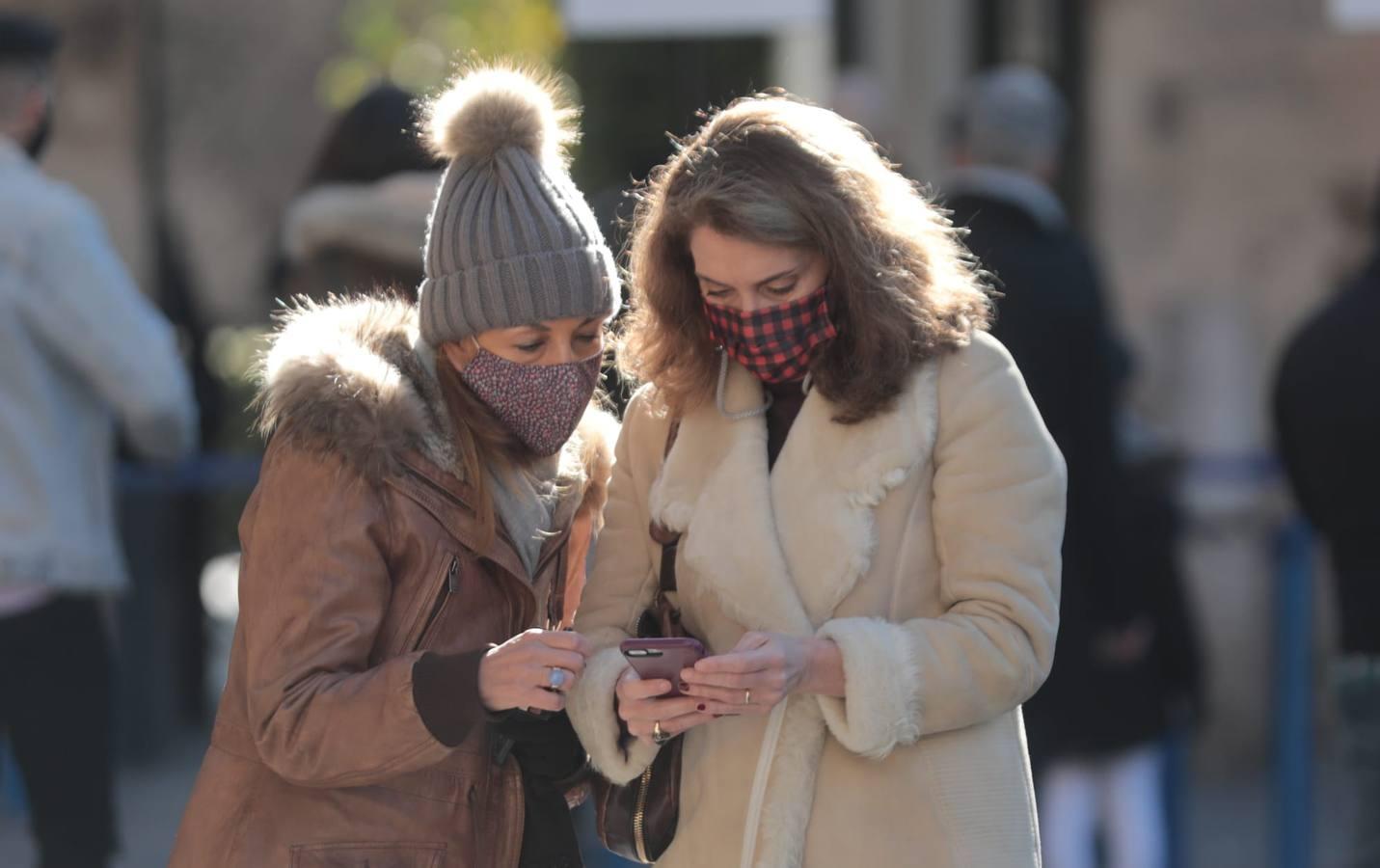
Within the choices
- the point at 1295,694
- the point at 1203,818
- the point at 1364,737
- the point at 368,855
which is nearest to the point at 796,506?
the point at 368,855

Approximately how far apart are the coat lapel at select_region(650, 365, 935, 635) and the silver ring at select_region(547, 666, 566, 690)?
284 mm

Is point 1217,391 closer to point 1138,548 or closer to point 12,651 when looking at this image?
point 1138,548

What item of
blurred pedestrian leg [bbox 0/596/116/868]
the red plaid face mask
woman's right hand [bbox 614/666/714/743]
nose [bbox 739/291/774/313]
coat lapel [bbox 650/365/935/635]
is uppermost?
nose [bbox 739/291/774/313]

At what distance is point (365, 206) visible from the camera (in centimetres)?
414

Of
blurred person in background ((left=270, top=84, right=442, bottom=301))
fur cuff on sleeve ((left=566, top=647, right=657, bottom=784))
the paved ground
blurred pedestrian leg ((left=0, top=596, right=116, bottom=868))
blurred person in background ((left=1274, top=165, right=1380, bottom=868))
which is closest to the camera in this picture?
fur cuff on sleeve ((left=566, top=647, right=657, bottom=784))

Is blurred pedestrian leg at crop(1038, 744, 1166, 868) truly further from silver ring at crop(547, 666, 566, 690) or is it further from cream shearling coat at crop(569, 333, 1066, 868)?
silver ring at crop(547, 666, 566, 690)

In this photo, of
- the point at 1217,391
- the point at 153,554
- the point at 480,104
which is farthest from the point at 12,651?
the point at 1217,391

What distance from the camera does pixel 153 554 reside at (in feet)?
24.4

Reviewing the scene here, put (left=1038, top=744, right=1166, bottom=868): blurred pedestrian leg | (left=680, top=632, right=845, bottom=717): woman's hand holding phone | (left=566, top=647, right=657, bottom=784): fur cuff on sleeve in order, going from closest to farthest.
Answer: (left=680, top=632, right=845, bottom=717): woman's hand holding phone < (left=566, top=647, right=657, bottom=784): fur cuff on sleeve < (left=1038, top=744, right=1166, bottom=868): blurred pedestrian leg

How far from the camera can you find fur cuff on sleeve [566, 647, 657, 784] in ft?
9.26

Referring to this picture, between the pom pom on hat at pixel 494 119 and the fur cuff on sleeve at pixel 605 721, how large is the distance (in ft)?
2.52

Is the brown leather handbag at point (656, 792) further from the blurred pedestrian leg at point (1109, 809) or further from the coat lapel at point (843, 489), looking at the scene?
the blurred pedestrian leg at point (1109, 809)

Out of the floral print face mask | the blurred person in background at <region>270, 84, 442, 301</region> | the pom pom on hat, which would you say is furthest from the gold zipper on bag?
the blurred person in background at <region>270, 84, 442, 301</region>

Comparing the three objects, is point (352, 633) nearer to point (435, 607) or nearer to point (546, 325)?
point (435, 607)
